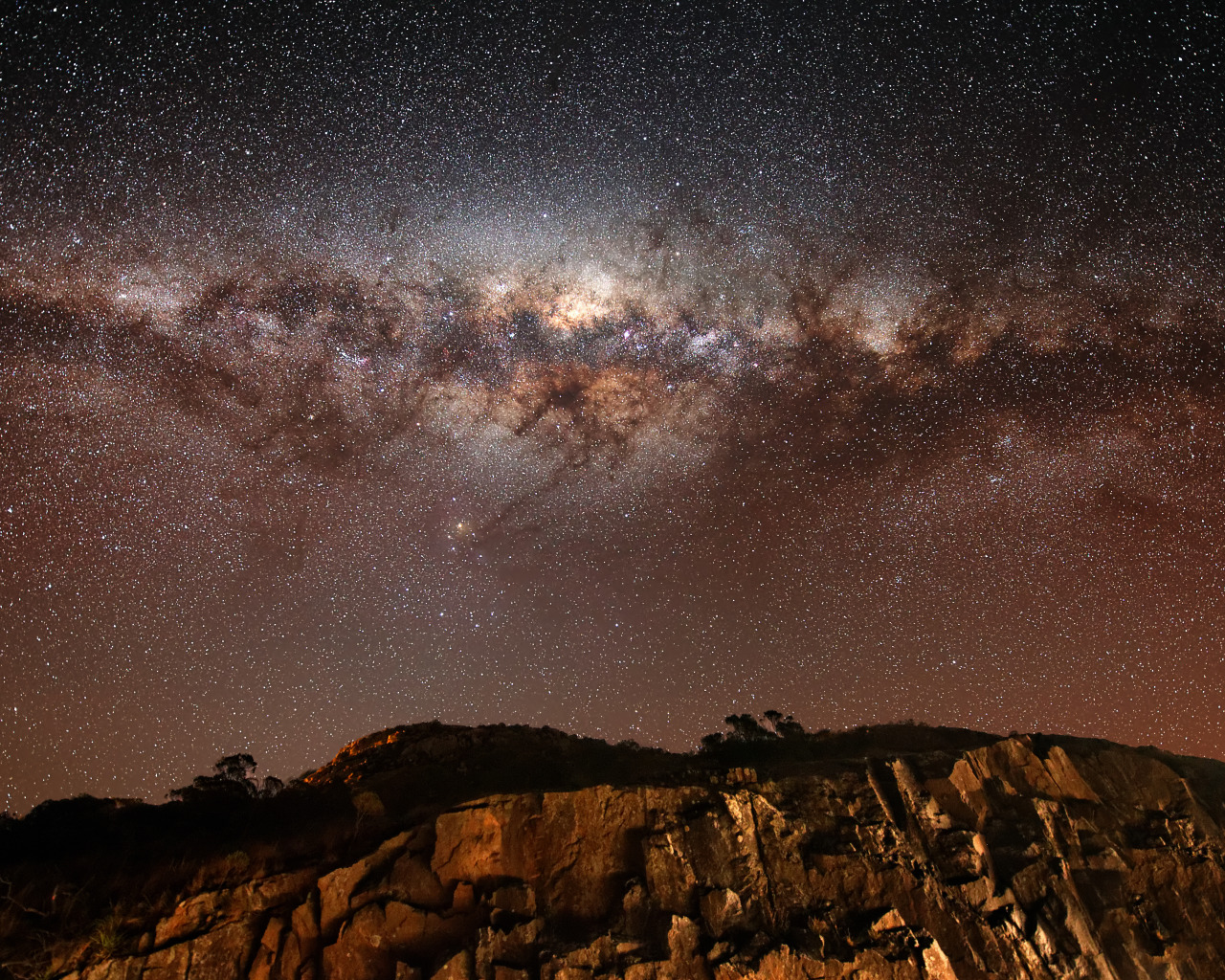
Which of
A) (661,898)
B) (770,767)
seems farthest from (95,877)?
(770,767)

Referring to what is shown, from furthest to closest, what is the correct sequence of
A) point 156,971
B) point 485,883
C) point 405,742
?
1. point 405,742
2. point 485,883
3. point 156,971

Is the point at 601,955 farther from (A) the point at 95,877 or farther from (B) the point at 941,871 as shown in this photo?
(A) the point at 95,877

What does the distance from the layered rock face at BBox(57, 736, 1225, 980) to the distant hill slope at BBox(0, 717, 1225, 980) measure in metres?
0.07

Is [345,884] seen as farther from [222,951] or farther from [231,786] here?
[231,786]

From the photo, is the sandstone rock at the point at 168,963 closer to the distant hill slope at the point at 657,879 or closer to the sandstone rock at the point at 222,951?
the distant hill slope at the point at 657,879

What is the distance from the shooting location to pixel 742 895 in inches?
838

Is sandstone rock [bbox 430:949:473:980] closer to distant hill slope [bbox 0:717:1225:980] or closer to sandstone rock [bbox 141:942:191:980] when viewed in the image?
distant hill slope [bbox 0:717:1225:980]

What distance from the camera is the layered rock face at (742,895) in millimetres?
19281

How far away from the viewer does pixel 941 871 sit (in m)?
23.1

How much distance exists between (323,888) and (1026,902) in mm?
22483

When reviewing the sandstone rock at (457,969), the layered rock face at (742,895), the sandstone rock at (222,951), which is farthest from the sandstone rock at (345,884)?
the sandstone rock at (457,969)

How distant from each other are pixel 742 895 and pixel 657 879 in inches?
105

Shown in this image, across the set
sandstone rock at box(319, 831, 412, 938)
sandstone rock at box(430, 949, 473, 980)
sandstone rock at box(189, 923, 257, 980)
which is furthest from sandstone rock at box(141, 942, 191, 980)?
sandstone rock at box(430, 949, 473, 980)

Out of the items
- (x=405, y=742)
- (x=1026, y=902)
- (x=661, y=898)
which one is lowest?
(x=1026, y=902)
